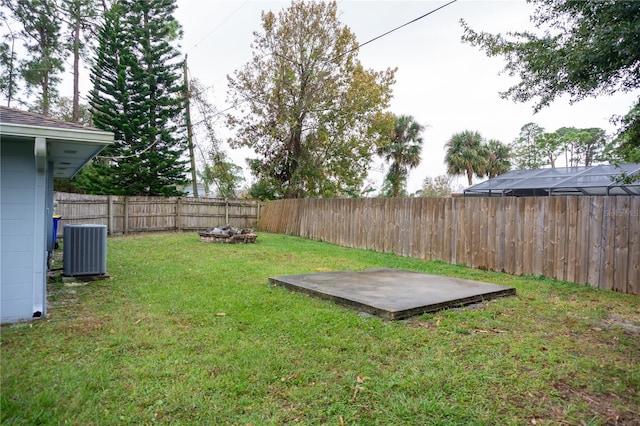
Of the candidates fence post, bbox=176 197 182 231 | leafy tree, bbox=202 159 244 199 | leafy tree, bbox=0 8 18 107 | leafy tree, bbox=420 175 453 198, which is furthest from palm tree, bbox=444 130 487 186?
leafy tree, bbox=0 8 18 107

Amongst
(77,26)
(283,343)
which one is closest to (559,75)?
(283,343)

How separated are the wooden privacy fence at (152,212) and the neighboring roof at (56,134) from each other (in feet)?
27.1

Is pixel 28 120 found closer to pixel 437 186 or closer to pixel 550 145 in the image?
pixel 437 186

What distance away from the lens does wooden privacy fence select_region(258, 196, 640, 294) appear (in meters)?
5.64

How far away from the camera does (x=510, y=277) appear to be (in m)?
6.75

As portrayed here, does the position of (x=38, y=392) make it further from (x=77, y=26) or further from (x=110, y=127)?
(x=77, y=26)

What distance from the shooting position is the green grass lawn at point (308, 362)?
2230 millimetres

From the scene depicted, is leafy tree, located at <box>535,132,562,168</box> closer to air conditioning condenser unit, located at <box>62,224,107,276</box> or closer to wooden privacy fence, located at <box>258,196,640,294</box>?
wooden privacy fence, located at <box>258,196,640,294</box>

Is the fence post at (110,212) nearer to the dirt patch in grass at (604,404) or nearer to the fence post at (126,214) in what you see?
the fence post at (126,214)

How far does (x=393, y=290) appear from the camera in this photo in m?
5.07

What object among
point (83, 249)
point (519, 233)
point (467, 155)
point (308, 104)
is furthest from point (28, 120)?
point (467, 155)

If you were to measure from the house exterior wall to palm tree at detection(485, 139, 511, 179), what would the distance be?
80.5 ft

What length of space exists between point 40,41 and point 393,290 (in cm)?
2105

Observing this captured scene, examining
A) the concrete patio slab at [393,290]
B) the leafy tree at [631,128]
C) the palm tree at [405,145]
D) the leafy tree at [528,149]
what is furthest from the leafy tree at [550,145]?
the concrete patio slab at [393,290]
